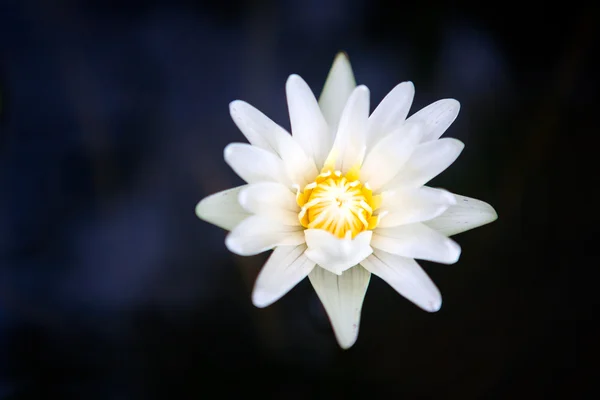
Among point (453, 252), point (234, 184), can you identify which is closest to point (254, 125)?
point (453, 252)

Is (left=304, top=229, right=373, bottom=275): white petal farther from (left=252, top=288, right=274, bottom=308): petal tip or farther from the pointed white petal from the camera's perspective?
the pointed white petal

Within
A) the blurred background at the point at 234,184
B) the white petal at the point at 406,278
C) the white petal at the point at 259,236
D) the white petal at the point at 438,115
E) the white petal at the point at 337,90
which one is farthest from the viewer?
the blurred background at the point at 234,184

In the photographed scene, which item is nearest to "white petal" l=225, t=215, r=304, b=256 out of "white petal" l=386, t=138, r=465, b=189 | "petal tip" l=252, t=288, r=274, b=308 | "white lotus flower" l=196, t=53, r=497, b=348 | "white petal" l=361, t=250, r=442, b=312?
"white lotus flower" l=196, t=53, r=497, b=348

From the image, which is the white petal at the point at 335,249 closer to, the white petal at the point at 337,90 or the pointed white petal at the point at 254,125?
the pointed white petal at the point at 254,125

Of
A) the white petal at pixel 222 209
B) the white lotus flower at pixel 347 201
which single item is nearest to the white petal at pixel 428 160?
the white lotus flower at pixel 347 201

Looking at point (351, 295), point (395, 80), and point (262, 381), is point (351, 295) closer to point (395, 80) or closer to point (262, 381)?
point (262, 381)

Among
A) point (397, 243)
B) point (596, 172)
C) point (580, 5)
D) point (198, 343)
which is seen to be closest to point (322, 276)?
point (397, 243)

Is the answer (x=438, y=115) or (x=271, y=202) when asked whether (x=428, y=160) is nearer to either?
(x=438, y=115)

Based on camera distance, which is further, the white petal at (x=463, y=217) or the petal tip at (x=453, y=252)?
the white petal at (x=463, y=217)
